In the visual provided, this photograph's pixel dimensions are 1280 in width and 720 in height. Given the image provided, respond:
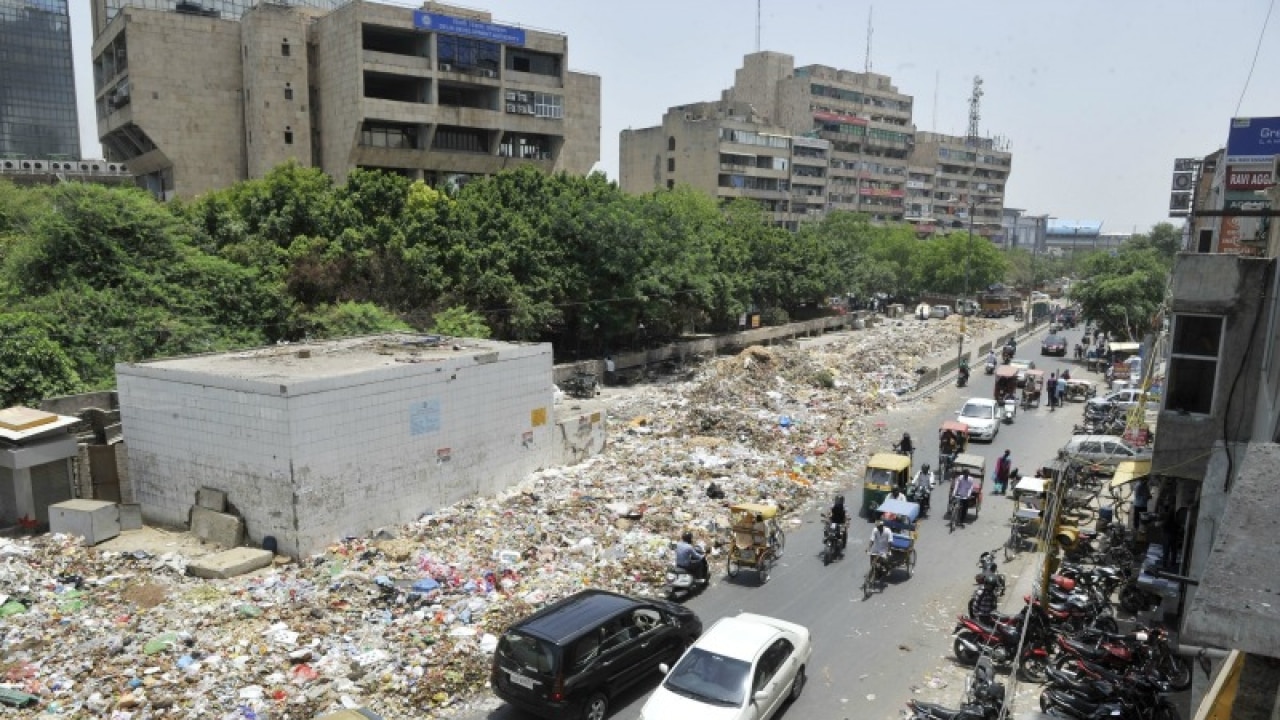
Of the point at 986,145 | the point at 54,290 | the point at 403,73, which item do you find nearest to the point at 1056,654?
Answer: the point at 54,290

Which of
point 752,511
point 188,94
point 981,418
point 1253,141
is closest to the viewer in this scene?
point 752,511

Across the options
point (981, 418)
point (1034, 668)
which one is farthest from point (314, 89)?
point (1034, 668)

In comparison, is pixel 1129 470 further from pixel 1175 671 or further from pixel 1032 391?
pixel 1032 391

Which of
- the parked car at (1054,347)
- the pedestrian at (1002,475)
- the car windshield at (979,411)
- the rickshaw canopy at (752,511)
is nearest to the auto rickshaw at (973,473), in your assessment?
the pedestrian at (1002,475)

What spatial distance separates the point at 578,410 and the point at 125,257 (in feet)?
45.6

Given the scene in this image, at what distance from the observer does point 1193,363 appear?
37.1ft

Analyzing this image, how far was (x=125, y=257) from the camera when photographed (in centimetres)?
2300

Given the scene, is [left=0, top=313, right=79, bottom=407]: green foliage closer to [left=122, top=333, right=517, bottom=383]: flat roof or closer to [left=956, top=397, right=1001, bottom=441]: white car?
[left=122, top=333, right=517, bottom=383]: flat roof

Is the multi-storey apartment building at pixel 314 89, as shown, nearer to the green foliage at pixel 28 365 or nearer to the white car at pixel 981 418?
the green foliage at pixel 28 365

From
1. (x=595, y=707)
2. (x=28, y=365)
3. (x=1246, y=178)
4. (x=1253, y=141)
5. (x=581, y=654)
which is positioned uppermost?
(x=1253, y=141)

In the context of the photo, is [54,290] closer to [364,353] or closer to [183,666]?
[364,353]

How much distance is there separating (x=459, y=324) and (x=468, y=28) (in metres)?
24.7

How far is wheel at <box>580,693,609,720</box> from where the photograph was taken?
356 inches

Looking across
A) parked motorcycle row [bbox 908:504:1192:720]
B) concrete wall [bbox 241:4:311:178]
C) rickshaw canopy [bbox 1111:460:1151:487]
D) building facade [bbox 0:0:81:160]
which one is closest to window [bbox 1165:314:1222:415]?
rickshaw canopy [bbox 1111:460:1151:487]
